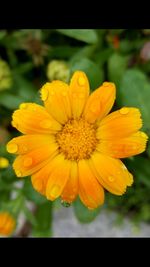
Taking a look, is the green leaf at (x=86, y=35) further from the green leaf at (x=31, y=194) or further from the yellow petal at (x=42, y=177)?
the yellow petal at (x=42, y=177)

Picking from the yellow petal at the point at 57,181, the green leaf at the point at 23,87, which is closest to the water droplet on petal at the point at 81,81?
the yellow petal at the point at 57,181

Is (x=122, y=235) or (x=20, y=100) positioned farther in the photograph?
(x=122, y=235)

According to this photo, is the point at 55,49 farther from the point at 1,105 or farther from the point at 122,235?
the point at 122,235

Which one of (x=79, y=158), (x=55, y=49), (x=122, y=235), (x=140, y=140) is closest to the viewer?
(x=140, y=140)

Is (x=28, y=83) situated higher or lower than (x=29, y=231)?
higher

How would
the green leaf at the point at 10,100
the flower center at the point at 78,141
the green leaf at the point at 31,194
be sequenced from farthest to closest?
1. the green leaf at the point at 10,100
2. the green leaf at the point at 31,194
3. the flower center at the point at 78,141

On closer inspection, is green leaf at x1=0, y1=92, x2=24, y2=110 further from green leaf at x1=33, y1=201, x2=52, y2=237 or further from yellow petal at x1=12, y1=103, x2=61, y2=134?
yellow petal at x1=12, y1=103, x2=61, y2=134
